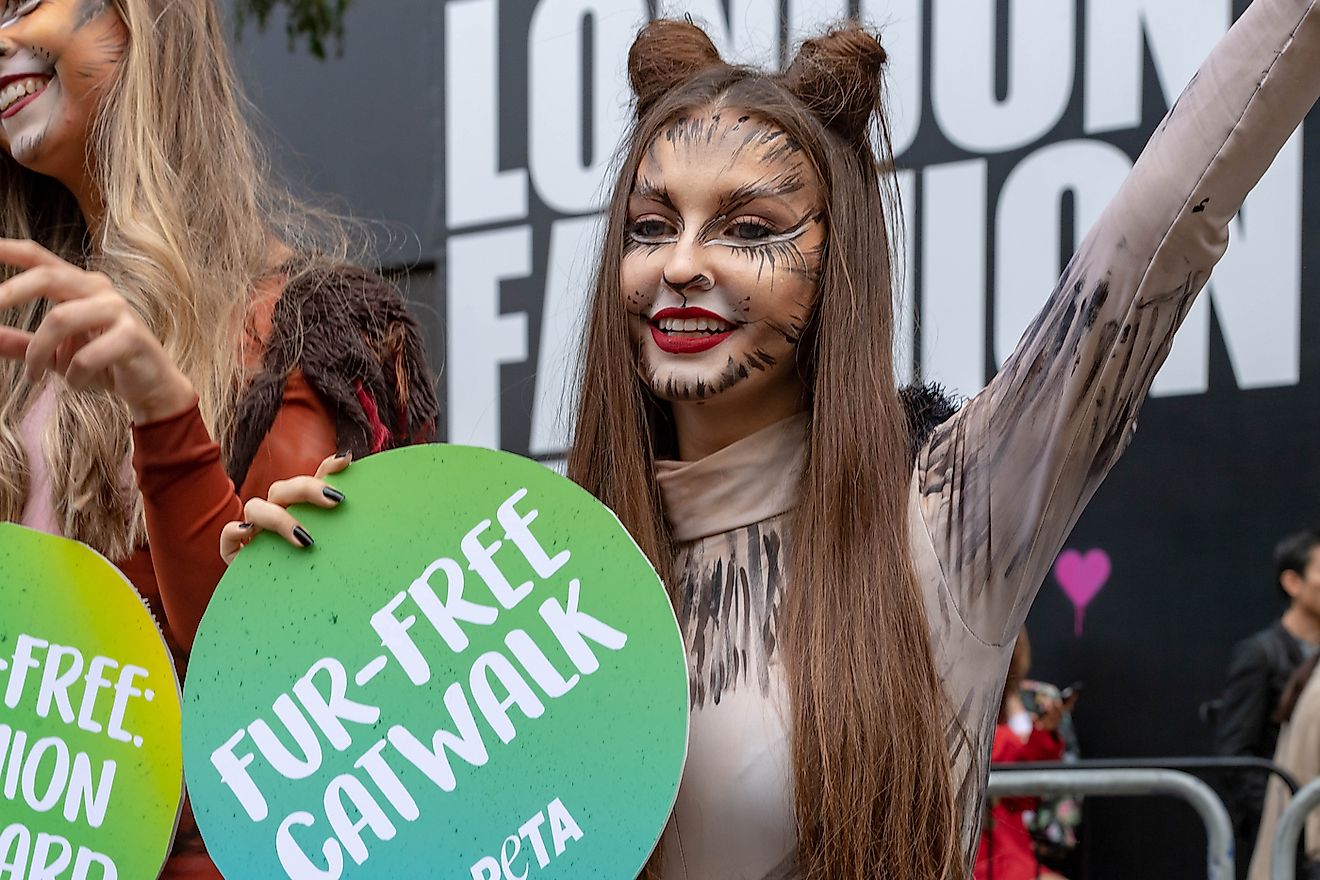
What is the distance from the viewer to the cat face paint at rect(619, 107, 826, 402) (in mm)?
1848

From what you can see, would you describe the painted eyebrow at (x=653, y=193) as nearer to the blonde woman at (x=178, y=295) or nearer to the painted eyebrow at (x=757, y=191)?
the painted eyebrow at (x=757, y=191)

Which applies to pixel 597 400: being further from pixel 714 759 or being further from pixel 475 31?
pixel 475 31

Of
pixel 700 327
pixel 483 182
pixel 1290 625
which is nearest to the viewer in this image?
pixel 700 327

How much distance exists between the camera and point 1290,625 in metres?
4.97

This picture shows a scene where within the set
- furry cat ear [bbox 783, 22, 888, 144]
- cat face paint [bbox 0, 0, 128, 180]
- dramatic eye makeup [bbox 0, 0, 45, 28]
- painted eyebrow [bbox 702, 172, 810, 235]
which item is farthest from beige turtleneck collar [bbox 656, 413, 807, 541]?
dramatic eye makeup [bbox 0, 0, 45, 28]

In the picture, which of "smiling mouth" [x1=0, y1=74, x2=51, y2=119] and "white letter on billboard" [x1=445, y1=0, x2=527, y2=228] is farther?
"white letter on billboard" [x1=445, y1=0, x2=527, y2=228]

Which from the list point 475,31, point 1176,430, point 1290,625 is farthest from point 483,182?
point 1290,625

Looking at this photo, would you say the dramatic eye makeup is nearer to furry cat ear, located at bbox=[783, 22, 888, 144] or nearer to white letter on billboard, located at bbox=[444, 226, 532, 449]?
furry cat ear, located at bbox=[783, 22, 888, 144]

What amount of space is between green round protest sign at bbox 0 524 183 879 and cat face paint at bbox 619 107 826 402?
2.05 ft

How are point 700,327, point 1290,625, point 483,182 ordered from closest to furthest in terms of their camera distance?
point 700,327 → point 1290,625 → point 483,182

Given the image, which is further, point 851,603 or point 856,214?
point 856,214

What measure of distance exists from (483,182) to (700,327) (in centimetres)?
448

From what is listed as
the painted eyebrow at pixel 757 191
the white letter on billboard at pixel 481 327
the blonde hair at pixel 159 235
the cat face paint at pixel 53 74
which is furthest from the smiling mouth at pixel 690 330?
the white letter on billboard at pixel 481 327

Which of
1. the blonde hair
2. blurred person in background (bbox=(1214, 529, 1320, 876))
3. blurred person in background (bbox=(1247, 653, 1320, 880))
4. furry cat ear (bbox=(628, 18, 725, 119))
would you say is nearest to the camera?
furry cat ear (bbox=(628, 18, 725, 119))
